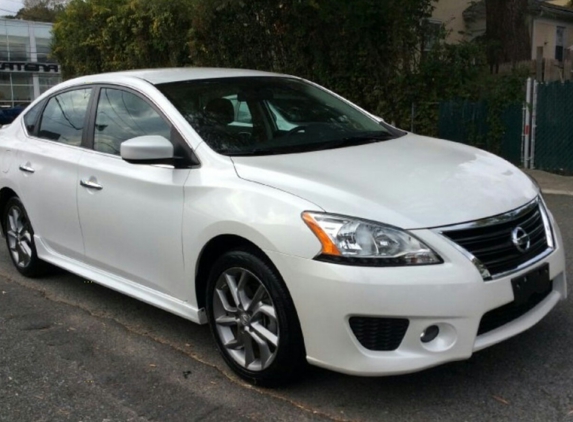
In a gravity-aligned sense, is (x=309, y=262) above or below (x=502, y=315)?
above

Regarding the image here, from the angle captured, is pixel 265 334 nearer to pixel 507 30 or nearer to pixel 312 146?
pixel 312 146

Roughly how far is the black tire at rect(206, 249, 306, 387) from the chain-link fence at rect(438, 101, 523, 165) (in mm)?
7814

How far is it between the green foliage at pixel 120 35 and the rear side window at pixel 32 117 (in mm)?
8527

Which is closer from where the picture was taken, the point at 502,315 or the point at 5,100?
the point at 502,315

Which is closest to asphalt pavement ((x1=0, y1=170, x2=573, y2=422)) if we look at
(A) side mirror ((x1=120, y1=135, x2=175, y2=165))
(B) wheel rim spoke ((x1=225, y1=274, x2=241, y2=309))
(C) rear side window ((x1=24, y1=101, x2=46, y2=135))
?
(B) wheel rim spoke ((x1=225, y1=274, x2=241, y2=309))

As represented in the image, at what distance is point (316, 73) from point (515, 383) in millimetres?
9181

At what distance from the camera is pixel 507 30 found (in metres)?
13.8

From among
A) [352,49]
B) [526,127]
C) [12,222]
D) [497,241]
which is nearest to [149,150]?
[497,241]

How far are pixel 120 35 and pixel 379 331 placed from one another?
14462mm

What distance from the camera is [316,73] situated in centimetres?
1206

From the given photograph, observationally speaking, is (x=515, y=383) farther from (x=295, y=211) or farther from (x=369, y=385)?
(x=295, y=211)

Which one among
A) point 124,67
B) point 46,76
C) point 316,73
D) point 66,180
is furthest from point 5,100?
point 66,180

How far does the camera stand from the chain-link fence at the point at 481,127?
412 inches

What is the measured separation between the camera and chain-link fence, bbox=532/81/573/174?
9883mm
